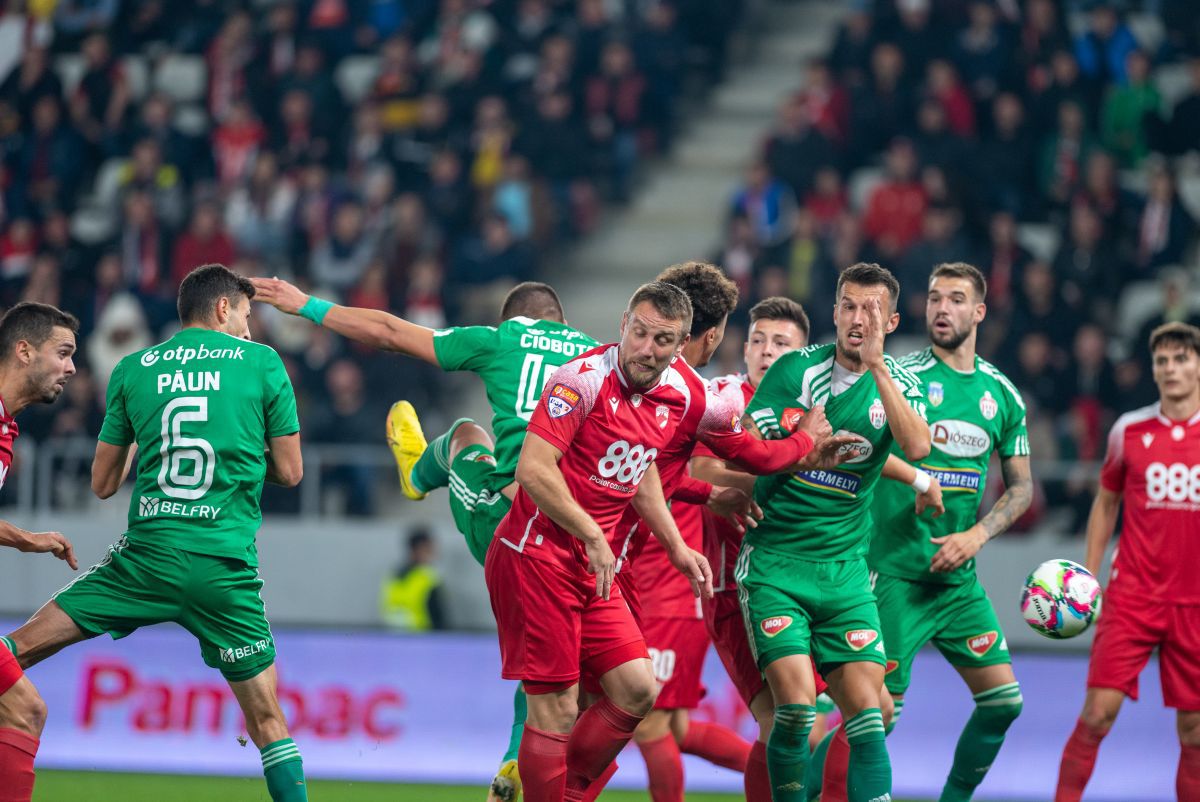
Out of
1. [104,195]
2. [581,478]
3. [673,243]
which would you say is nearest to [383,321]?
[581,478]

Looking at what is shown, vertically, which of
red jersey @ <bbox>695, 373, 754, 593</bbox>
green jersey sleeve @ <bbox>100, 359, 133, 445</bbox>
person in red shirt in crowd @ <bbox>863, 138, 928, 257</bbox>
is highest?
person in red shirt in crowd @ <bbox>863, 138, 928, 257</bbox>

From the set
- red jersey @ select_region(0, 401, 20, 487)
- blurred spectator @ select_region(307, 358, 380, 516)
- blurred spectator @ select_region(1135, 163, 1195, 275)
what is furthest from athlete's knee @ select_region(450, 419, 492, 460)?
blurred spectator @ select_region(1135, 163, 1195, 275)

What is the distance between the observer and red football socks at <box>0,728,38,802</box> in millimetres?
6820

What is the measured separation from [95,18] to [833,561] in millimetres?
16388

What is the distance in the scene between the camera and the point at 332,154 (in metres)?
18.8

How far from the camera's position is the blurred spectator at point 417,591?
14.1 metres

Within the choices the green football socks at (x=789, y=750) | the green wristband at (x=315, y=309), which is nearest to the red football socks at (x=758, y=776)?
the green football socks at (x=789, y=750)

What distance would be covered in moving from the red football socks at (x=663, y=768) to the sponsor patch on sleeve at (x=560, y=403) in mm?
2746

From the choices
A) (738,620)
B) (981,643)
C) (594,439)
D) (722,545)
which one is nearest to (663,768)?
(738,620)

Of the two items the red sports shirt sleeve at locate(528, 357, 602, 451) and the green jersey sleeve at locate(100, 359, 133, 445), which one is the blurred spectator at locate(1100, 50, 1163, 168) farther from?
the green jersey sleeve at locate(100, 359, 133, 445)

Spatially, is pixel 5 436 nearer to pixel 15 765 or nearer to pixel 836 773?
pixel 15 765

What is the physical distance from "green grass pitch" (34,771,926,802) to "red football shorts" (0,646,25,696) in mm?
3394

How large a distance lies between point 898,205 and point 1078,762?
26.5 feet

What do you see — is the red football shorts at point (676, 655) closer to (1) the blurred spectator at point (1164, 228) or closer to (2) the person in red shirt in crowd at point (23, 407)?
(2) the person in red shirt in crowd at point (23, 407)
